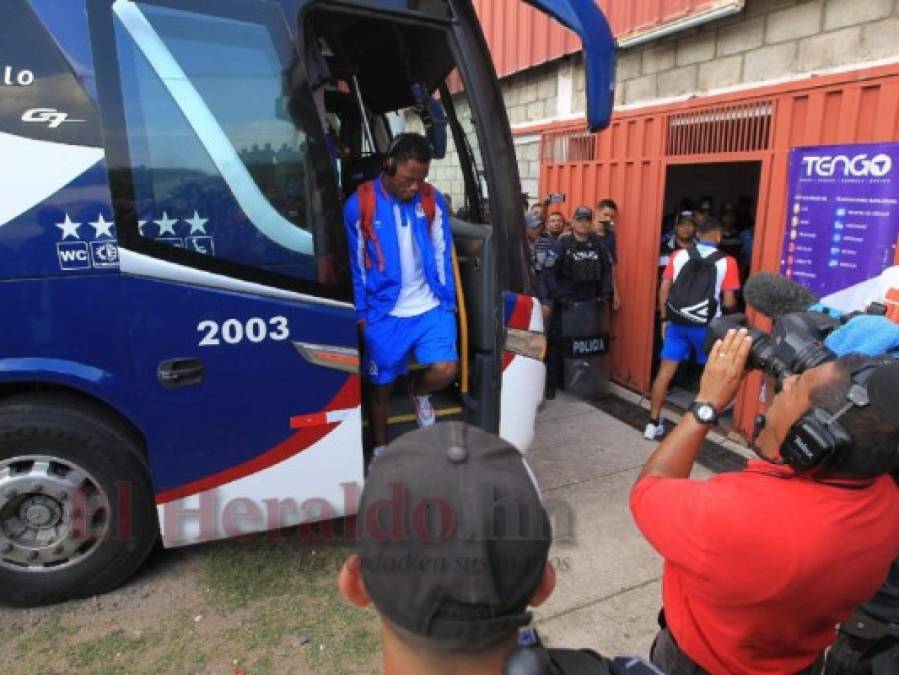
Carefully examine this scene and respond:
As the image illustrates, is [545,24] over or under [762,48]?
over

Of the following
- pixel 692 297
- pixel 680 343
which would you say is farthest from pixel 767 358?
pixel 680 343

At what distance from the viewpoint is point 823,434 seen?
1157mm

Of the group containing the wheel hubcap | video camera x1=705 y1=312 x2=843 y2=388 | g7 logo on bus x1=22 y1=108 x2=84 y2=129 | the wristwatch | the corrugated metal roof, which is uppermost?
the corrugated metal roof

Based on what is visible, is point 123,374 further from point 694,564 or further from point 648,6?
point 648,6

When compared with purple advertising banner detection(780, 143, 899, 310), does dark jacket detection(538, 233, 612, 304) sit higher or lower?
lower

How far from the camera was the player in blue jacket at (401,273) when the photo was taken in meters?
3.10

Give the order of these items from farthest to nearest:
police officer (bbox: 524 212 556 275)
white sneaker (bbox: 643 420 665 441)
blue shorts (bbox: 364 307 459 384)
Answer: police officer (bbox: 524 212 556 275) → white sneaker (bbox: 643 420 665 441) → blue shorts (bbox: 364 307 459 384)

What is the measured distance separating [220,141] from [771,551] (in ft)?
7.51

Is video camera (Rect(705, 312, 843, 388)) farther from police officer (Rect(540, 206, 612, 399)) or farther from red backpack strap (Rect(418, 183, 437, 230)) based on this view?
police officer (Rect(540, 206, 612, 399))

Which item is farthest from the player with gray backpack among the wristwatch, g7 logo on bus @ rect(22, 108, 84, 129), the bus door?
g7 logo on bus @ rect(22, 108, 84, 129)

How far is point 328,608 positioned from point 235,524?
1.78 ft

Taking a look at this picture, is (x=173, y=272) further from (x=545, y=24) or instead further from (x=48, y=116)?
(x=545, y=24)

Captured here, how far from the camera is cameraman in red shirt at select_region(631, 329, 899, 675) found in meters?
1.16

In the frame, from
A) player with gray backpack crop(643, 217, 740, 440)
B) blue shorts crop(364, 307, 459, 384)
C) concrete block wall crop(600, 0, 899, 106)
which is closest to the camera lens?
blue shorts crop(364, 307, 459, 384)
